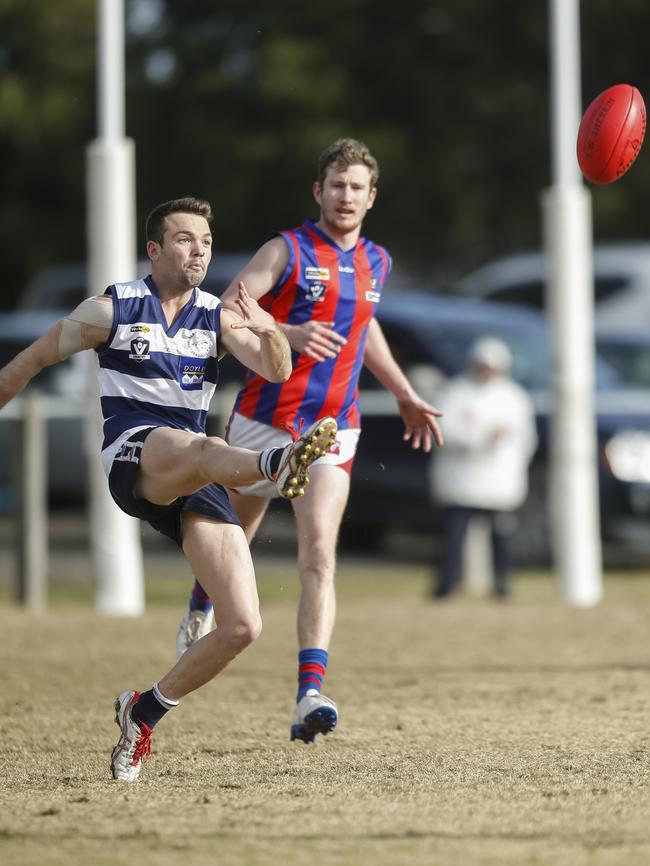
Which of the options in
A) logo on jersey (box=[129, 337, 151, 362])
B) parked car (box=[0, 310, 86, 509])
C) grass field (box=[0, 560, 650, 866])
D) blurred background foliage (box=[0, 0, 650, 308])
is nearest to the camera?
grass field (box=[0, 560, 650, 866])

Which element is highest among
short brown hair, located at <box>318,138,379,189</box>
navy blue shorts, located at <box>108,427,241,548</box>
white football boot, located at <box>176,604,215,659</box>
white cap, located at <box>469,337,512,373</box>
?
white cap, located at <box>469,337,512,373</box>

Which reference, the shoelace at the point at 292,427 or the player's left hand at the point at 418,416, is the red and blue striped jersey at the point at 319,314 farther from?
the player's left hand at the point at 418,416

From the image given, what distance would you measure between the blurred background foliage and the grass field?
15946mm

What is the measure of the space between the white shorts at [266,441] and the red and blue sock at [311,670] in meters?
0.73

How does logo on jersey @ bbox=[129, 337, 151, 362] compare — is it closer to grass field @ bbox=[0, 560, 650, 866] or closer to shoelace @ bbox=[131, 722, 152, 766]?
shoelace @ bbox=[131, 722, 152, 766]

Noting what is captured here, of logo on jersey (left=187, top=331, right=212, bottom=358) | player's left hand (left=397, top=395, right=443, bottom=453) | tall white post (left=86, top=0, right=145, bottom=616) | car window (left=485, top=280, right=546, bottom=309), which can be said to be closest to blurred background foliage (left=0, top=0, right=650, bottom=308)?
car window (left=485, top=280, right=546, bottom=309)

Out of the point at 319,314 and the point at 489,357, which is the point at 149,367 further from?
the point at 489,357

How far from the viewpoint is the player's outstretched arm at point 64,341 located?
678cm

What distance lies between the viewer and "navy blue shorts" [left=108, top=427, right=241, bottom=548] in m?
6.66

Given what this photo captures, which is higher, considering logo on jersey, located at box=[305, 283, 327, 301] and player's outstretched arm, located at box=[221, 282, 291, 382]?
logo on jersey, located at box=[305, 283, 327, 301]

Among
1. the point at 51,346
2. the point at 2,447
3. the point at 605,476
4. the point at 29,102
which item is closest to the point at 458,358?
the point at 605,476

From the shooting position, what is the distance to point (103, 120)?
13.3 m

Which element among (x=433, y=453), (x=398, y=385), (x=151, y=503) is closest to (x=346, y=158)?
(x=398, y=385)

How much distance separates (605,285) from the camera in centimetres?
2092
